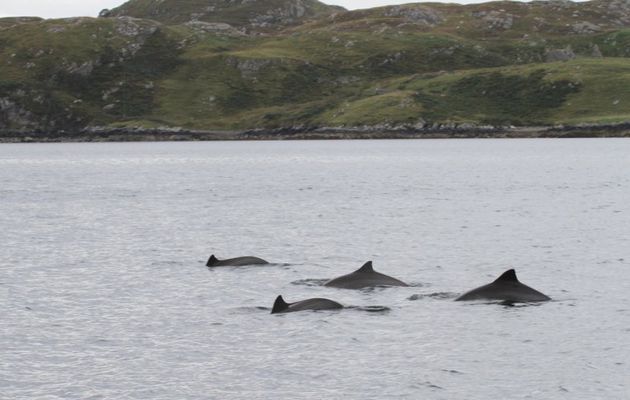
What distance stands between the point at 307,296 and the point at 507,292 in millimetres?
8063

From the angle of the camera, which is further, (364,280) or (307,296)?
(364,280)

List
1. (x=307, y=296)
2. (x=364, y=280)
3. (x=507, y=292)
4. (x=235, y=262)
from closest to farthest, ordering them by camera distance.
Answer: (x=507, y=292)
(x=307, y=296)
(x=364, y=280)
(x=235, y=262)

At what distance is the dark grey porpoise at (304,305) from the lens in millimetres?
36438

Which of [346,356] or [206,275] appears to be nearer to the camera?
[346,356]

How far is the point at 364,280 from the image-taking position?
4206 cm

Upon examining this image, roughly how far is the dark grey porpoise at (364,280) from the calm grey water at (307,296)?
1.44 metres

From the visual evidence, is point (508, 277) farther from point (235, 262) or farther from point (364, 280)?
point (235, 262)

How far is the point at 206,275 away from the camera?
47906 millimetres

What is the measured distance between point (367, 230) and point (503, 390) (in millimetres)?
46499

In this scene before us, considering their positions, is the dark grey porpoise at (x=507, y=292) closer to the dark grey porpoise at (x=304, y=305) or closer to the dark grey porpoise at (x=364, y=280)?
the dark grey porpoise at (x=364, y=280)

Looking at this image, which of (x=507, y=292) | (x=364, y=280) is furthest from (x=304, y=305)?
(x=507, y=292)

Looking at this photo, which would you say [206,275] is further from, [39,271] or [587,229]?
[587,229]

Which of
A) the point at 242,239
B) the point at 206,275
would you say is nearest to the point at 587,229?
the point at 242,239

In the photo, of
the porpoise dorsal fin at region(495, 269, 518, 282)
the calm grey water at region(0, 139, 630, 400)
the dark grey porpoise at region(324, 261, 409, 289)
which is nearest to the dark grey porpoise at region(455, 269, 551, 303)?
the porpoise dorsal fin at region(495, 269, 518, 282)
